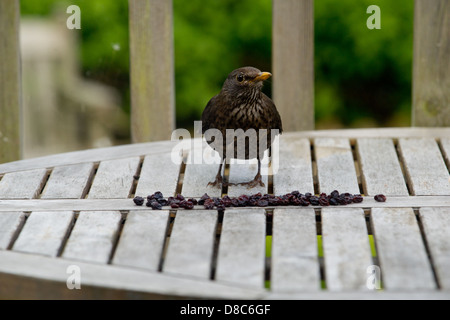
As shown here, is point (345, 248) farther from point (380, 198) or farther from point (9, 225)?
point (9, 225)

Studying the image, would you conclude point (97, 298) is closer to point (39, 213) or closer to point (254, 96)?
point (39, 213)

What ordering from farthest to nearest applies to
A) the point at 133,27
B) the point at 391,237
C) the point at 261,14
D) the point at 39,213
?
the point at 261,14, the point at 133,27, the point at 39,213, the point at 391,237

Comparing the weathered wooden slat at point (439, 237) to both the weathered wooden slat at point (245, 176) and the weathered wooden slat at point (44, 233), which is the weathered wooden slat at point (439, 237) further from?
the weathered wooden slat at point (44, 233)

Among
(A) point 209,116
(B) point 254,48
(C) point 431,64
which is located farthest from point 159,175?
(B) point 254,48

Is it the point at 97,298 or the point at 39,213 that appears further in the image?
the point at 39,213

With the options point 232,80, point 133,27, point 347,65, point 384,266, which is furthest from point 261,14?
point 384,266

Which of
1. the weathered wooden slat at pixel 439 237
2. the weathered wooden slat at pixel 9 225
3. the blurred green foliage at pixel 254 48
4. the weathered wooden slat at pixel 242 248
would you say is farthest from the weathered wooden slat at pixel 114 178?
the blurred green foliage at pixel 254 48

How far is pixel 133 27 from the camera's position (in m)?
4.07

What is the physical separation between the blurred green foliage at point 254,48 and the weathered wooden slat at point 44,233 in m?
3.59

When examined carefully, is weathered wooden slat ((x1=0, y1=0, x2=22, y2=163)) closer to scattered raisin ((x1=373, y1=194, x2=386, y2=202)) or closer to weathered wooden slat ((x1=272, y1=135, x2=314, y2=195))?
weathered wooden slat ((x1=272, y1=135, x2=314, y2=195))

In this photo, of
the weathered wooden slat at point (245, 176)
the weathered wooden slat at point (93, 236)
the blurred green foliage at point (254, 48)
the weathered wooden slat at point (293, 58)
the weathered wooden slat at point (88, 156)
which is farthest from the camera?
the blurred green foliage at point (254, 48)

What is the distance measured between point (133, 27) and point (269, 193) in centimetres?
144

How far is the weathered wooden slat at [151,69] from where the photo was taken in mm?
4047
